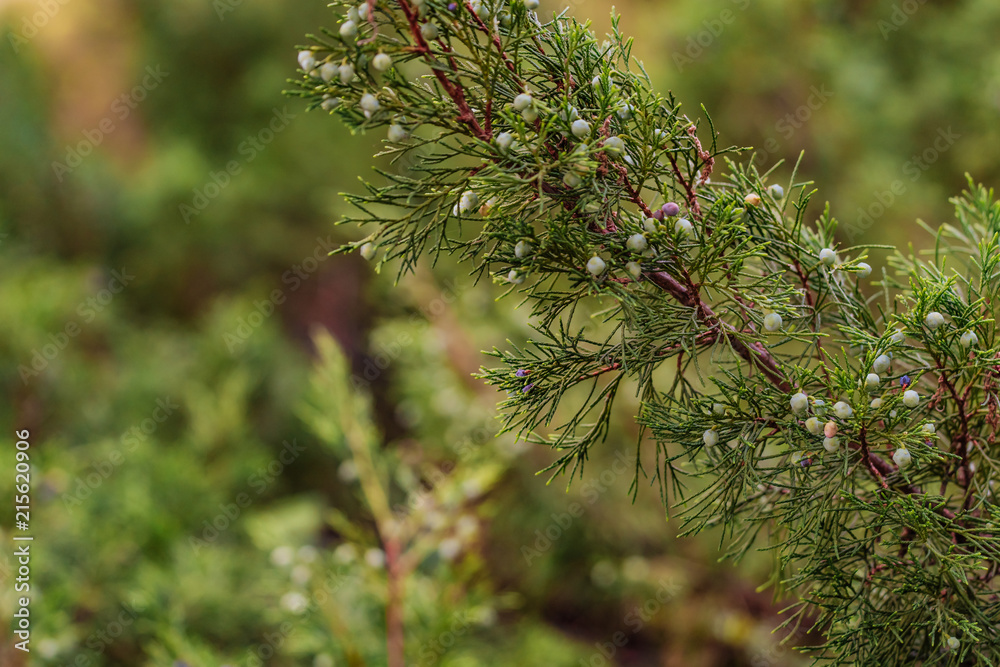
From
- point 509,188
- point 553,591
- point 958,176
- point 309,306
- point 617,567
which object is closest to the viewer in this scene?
point 509,188

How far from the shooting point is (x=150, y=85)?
2.97 m

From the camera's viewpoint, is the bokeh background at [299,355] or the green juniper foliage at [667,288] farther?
the bokeh background at [299,355]

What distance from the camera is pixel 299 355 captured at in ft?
7.91

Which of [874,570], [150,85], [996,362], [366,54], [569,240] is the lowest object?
[874,570]

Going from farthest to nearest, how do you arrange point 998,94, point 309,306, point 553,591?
point 309,306
point 998,94
point 553,591

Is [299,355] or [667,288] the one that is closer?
[667,288]

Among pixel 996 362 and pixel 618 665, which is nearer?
pixel 996 362

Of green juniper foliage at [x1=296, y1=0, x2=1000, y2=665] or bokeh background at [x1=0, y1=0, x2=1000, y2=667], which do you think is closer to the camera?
green juniper foliage at [x1=296, y1=0, x2=1000, y2=665]

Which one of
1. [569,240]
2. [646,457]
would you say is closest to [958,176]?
[646,457]

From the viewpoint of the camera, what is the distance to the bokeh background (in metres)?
1.22

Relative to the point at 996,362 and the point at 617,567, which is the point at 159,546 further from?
the point at 996,362

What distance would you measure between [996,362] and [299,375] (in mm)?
2032

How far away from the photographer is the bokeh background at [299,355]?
4.01ft

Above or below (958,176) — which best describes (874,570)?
below
